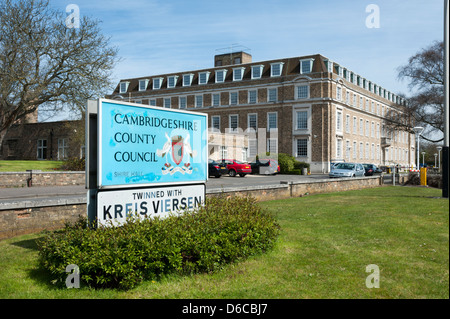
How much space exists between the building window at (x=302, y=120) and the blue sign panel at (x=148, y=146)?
4570 cm

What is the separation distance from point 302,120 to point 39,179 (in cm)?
3746

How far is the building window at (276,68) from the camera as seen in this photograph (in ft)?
178

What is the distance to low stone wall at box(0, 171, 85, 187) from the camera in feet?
68.0

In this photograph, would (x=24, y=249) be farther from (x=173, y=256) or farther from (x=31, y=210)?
(x=173, y=256)

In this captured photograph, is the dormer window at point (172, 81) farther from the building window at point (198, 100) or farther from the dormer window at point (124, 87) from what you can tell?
the dormer window at point (124, 87)

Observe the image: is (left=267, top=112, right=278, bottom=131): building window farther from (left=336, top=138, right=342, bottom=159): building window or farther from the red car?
the red car

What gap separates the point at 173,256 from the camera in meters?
5.54

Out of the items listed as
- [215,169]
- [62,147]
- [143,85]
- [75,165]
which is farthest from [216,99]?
[75,165]

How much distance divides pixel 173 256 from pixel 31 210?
4.84m

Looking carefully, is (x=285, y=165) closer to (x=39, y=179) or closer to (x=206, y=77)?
(x=206, y=77)

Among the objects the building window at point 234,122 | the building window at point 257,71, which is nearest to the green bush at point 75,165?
the building window at point 234,122

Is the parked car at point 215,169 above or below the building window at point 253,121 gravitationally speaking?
below

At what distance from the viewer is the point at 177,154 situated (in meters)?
7.43
